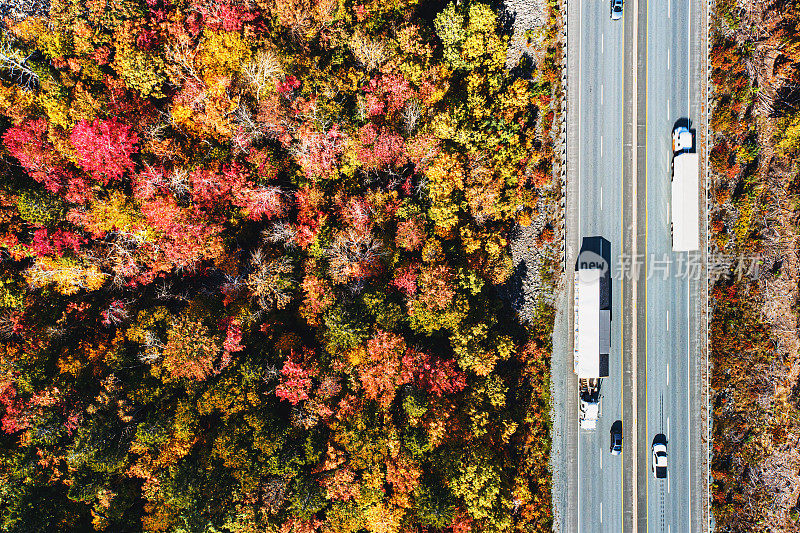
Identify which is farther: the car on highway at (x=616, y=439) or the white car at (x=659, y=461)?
the car on highway at (x=616, y=439)

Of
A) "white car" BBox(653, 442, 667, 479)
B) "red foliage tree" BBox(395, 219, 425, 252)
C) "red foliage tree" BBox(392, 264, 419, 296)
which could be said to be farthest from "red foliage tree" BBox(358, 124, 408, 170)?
"white car" BBox(653, 442, 667, 479)

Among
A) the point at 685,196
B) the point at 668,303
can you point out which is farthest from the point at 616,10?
the point at 668,303

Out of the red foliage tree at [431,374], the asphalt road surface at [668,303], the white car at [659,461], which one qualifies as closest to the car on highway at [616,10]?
the asphalt road surface at [668,303]

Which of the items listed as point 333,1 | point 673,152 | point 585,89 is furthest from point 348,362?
point 673,152

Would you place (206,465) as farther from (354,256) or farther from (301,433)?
(354,256)

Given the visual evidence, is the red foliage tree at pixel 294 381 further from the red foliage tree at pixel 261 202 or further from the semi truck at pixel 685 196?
the semi truck at pixel 685 196

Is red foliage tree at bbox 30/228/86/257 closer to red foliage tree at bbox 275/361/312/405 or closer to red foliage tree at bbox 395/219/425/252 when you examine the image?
red foliage tree at bbox 275/361/312/405
